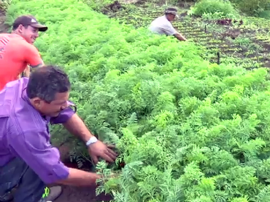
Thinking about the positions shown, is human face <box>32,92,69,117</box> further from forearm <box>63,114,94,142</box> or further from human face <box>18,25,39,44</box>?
human face <box>18,25,39,44</box>

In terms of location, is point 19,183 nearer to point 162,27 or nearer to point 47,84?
point 47,84

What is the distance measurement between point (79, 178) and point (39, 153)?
485mm

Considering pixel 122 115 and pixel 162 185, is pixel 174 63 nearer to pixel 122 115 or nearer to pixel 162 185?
pixel 122 115

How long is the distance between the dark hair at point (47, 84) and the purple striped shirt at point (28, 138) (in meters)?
0.16

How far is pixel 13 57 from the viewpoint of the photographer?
19.1 feet

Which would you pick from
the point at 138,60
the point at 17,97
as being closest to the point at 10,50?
the point at 138,60

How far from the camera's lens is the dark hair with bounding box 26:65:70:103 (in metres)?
3.64

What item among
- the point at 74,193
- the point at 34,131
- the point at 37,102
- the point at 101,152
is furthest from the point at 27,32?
the point at 34,131

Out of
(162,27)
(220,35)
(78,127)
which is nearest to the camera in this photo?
(78,127)

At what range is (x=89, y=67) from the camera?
6254 mm

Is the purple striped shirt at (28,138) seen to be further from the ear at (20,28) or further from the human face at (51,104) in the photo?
the ear at (20,28)

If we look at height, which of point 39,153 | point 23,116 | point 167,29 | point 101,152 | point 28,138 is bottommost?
point 167,29

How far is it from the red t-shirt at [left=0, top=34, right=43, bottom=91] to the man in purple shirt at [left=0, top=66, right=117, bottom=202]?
174 cm

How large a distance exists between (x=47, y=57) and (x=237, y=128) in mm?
3939
